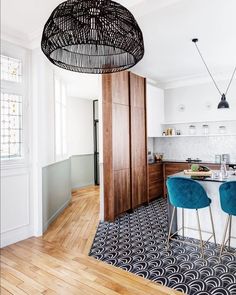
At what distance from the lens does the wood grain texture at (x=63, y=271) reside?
2.43 m

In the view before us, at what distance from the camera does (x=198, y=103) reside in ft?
20.2

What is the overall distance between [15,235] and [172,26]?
3812 millimetres

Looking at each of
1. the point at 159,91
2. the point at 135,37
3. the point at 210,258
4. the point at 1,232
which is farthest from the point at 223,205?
the point at 159,91

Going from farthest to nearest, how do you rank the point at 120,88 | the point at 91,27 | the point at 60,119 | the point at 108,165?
1. the point at 60,119
2. the point at 120,88
3. the point at 108,165
4. the point at 91,27

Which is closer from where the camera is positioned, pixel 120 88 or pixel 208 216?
pixel 208 216

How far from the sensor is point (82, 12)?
5.13ft

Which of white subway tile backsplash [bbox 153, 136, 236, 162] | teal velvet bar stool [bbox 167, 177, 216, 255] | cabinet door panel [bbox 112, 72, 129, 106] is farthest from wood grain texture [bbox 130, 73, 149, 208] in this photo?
teal velvet bar stool [bbox 167, 177, 216, 255]

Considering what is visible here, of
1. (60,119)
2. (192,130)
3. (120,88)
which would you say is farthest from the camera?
(192,130)

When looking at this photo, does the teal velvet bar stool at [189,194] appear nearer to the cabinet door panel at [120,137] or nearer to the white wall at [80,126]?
the cabinet door panel at [120,137]

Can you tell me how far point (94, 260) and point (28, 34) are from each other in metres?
3.27

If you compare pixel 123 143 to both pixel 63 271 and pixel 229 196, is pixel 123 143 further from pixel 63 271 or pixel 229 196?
pixel 63 271

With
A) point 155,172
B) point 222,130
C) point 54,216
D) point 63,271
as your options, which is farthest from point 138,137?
point 63,271

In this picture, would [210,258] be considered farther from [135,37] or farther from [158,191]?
[158,191]

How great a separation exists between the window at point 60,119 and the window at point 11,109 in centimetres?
120
